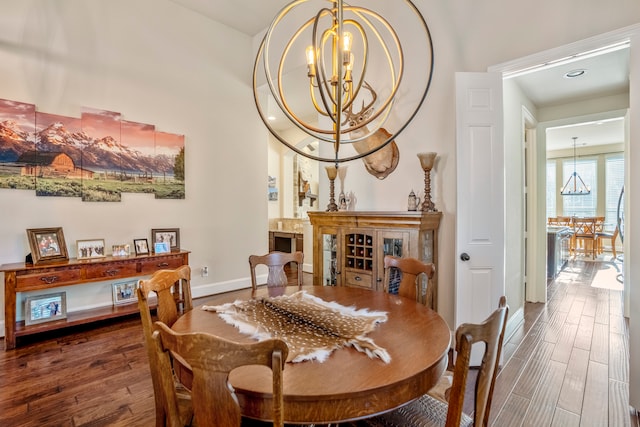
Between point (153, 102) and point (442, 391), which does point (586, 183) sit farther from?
point (153, 102)

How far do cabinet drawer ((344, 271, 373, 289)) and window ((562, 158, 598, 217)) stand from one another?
9.53m

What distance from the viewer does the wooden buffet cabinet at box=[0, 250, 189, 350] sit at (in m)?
2.92

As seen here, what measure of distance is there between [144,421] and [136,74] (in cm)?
389

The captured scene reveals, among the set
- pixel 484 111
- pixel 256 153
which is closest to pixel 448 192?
pixel 484 111

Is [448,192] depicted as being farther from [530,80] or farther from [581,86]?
[581,86]

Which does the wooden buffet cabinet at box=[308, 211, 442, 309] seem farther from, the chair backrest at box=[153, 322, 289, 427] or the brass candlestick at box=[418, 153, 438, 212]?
the chair backrest at box=[153, 322, 289, 427]

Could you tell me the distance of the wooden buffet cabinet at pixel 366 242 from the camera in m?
2.89

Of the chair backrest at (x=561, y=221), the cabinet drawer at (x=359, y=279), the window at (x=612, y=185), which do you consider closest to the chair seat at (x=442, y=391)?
the cabinet drawer at (x=359, y=279)

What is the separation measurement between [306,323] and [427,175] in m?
2.06

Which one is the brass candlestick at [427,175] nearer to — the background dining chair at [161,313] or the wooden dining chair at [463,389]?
the wooden dining chair at [463,389]

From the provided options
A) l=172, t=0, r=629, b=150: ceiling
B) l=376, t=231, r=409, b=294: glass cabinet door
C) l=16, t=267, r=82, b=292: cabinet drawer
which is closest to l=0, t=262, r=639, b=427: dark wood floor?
l=16, t=267, r=82, b=292: cabinet drawer

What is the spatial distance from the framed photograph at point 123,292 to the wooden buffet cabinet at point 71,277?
96mm

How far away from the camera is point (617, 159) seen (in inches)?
346

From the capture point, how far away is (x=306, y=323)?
1537 millimetres
